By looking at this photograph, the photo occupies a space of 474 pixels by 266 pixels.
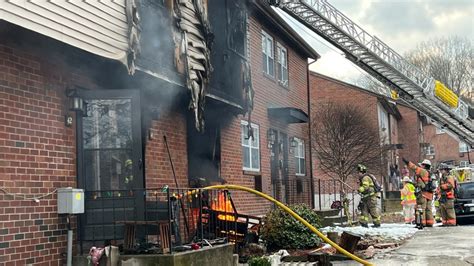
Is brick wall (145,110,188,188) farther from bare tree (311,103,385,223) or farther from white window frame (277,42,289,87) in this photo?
bare tree (311,103,385,223)

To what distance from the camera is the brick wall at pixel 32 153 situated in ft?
18.7

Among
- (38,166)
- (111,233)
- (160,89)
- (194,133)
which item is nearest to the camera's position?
(38,166)

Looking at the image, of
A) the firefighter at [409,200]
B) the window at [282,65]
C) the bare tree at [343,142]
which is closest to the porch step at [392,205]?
the bare tree at [343,142]

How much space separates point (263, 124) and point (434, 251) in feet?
19.7

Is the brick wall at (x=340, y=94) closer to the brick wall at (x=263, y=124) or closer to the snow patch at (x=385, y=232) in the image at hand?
the brick wall at (x=263, y=124)

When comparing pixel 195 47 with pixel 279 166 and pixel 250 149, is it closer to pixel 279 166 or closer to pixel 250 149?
pixel 250 149

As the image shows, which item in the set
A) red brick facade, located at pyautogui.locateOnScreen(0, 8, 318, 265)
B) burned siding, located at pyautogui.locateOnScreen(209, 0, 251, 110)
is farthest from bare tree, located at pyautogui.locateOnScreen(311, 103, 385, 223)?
red brick facade, located at pyautogui.locateOnScreen(0, 8, 318, 265)

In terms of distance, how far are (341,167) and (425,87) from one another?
→ 460 cm

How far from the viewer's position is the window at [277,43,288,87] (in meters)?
16.2

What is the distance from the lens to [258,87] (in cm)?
1418

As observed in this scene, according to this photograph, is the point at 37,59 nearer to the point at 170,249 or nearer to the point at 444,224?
the point at 170,249

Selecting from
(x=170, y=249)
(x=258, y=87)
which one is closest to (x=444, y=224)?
(x=258, y=87)

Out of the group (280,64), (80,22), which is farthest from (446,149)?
(80,22)

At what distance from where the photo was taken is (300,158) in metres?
17.7
